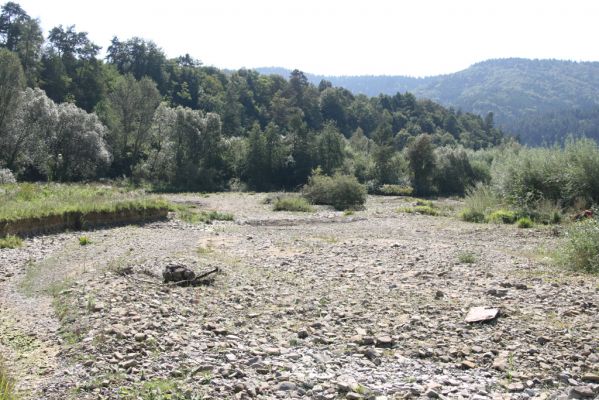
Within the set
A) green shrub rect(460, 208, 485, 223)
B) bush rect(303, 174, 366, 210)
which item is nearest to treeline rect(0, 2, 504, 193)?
bush rect(303, 174, 366, 210)

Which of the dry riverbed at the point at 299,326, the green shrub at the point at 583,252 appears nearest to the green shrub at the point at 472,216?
the dry riverbed at the point at 299,326

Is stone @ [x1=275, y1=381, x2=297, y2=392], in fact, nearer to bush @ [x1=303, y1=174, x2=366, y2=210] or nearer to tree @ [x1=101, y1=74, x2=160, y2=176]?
bush @ [x1=303, y1=174, x2=366, y2=210]

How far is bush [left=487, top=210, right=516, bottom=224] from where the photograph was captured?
25188mm

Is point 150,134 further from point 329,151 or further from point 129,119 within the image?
point 329,151

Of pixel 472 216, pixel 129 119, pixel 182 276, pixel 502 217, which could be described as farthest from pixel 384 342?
pixel 129 119

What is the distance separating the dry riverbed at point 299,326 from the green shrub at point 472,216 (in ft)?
Answer: 35.8

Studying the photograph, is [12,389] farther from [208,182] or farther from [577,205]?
[208,182]

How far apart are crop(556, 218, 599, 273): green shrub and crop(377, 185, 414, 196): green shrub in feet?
130

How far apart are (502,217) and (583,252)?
43.9ft

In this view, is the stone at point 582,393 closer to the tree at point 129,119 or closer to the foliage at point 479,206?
the foliage at point 479,206

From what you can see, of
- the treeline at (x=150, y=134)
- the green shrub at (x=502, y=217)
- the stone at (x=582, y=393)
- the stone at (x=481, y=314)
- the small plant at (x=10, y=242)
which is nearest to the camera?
the stone at (x=582, y=393)

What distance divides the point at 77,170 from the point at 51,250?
31680 mm

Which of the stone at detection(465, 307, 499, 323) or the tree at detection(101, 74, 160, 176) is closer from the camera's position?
the stone at detection(465, 307, 499, 323)

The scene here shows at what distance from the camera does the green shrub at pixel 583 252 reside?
12172 mm
